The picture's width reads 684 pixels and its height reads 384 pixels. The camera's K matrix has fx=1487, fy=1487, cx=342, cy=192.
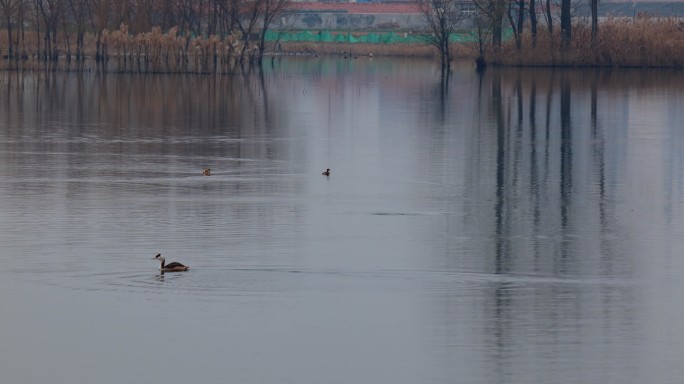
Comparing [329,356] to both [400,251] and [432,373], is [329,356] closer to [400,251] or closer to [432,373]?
[432,373]

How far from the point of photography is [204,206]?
16.8 meters

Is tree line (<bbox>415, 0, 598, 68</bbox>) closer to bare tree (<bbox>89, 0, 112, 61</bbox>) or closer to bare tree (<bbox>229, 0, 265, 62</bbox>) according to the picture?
bare tree (<bbox>229, 0, 265, 62</bbox>)

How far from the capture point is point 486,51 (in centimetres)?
5803

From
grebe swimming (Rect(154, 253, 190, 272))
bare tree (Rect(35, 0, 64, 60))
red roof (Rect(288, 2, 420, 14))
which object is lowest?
grebe swimming (Rect(154, 253, 190, 272))

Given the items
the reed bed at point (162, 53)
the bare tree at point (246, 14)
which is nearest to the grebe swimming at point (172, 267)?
the reed bed at point (162, 53)

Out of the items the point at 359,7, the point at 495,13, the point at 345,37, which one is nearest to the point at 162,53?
the point at 495,13

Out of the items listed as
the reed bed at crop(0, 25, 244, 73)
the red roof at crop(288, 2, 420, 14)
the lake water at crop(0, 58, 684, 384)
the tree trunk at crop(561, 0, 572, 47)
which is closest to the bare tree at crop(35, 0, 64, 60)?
the reed bed at crop(0, 25, 244, 73)

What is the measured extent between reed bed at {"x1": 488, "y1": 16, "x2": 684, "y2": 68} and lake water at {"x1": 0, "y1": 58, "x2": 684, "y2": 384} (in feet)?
87.3

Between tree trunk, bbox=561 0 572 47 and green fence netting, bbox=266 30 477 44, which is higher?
green fence netting, bbox=266 30 477 44

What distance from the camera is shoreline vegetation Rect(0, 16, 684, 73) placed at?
4825 cm

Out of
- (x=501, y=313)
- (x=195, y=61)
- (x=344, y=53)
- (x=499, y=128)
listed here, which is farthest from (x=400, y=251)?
(x=344, y=53)

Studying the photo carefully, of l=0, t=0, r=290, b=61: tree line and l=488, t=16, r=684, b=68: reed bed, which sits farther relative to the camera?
l=488, t=16, r=684, b=68: reed bed

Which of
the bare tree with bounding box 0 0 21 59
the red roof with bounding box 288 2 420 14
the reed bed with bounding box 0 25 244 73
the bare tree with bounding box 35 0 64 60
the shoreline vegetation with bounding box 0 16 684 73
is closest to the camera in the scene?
the reed bed with bounding box 0 25 244 73

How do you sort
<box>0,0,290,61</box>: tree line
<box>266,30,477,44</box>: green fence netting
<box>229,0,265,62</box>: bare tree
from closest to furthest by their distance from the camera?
<box>0,0,290,61</box>: tree line, <box>229,0,265,62</box>: bare tree, <box>266,30,477,44</box>: green fence netting
